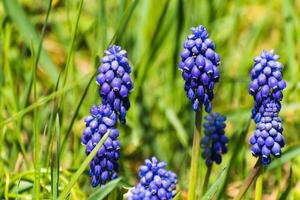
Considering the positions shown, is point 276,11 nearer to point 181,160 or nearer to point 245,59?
point 245,59

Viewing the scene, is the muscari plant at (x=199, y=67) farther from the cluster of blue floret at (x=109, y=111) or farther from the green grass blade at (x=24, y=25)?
the green grass blade at (x=24, y=25)

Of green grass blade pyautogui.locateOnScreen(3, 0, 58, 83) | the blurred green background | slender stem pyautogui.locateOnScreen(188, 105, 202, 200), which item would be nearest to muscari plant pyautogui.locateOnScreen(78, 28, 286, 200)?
slender stem pyautogui.locateOnScreen(188, 105, 202, 200)

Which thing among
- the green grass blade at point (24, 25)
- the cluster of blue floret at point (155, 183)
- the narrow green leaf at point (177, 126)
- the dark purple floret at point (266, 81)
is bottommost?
the cluster of blue floret at point (155, 183)

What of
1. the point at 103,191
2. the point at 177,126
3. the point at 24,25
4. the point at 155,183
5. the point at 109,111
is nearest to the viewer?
the point at 155,183

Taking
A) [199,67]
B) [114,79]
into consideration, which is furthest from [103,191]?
[199,67]

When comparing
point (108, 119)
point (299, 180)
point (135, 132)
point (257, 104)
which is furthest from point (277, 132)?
point (135, 132)

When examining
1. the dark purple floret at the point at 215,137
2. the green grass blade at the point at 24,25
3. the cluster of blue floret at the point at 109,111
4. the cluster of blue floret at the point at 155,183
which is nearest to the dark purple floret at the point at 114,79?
the cluster of blue floret at the point at 109,111

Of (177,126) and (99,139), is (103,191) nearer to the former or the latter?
(99,139)
